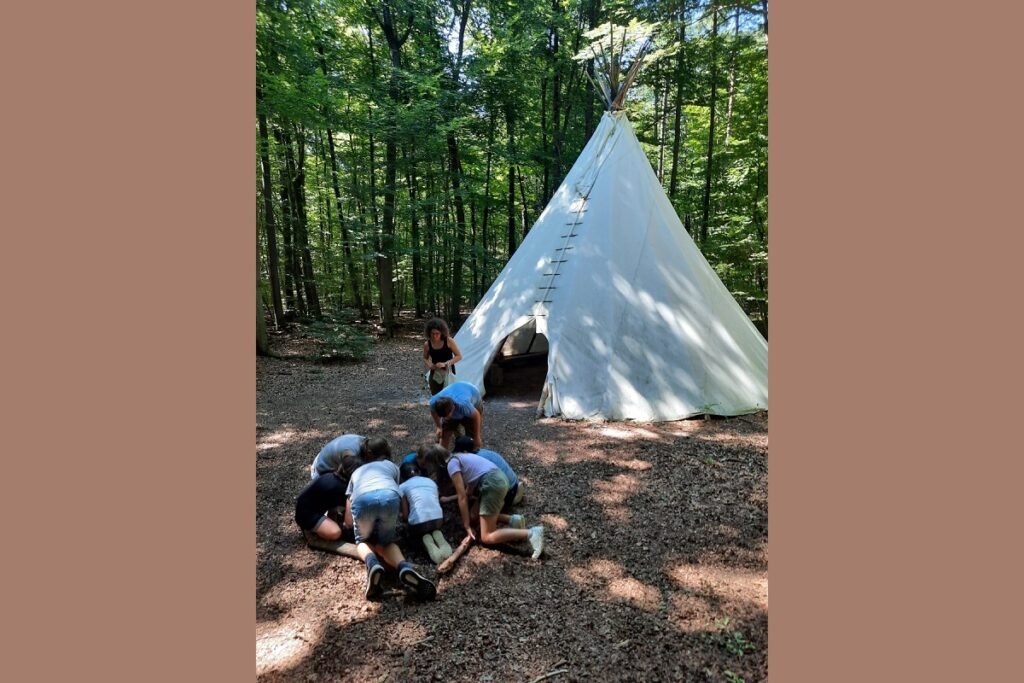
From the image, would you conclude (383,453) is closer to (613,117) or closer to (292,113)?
(613,117)

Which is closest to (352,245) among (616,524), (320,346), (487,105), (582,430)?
(320,346)

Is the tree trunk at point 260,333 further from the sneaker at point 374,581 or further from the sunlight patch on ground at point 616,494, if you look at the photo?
the sunlight patch on ground at point 616,494

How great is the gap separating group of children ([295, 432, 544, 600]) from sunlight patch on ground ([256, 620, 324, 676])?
37 cm

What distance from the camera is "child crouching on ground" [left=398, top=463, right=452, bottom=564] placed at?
314 cm

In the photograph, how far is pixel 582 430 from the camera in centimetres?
545

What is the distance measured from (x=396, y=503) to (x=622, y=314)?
13.5ft

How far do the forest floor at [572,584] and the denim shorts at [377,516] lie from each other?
0.26 m

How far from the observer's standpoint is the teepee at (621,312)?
581 centimetres

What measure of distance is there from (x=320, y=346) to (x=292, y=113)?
15.2ft

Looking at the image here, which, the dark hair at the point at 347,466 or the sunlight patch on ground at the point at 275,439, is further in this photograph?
the sunlight patch on ground at the point at 275,439

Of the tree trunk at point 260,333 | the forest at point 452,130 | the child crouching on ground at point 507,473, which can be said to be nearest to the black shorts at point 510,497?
the child crouching on ground at point 507,473

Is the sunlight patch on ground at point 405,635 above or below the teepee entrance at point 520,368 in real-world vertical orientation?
below

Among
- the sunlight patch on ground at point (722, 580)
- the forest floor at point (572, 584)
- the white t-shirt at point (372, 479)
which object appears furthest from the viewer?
the white t-shirt at point (372, 479)

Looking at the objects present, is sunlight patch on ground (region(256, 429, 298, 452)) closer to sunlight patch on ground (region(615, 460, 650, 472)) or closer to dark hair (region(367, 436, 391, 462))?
dark hair (region(367, 436, 391, 462))
